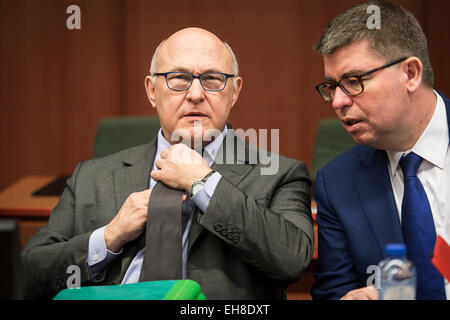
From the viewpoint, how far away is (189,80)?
1695mm

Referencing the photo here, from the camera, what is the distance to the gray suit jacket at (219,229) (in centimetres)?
148

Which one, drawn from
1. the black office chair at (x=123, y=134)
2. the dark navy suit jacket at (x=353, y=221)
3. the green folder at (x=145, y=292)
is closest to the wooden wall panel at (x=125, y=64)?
the black office chair at (x=123, y=134)

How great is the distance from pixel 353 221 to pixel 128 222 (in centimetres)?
65

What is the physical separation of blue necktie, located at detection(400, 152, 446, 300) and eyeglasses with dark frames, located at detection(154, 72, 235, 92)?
0.65m

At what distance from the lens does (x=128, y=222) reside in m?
1.52

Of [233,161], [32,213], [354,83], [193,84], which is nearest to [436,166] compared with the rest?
[354,83]

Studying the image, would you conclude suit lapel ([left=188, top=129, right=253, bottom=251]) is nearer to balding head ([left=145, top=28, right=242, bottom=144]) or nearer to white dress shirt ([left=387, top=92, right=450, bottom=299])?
balding head ([left=145, top=28, right=242, bottom=144])

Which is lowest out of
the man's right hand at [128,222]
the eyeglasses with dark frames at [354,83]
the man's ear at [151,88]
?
the man's right hand at [128,222]

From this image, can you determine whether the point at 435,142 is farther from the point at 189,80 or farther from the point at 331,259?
the point at 189,80

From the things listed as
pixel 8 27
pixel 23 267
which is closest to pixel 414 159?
pixel 23 267

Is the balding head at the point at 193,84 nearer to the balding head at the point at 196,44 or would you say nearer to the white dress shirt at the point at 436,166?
the balding head at the point at 196,44

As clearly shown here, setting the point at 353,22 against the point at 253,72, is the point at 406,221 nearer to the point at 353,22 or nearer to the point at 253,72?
the point at 353,22

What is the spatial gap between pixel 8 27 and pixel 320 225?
10.7 ft

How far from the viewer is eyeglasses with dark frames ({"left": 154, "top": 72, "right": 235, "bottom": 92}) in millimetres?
1691
